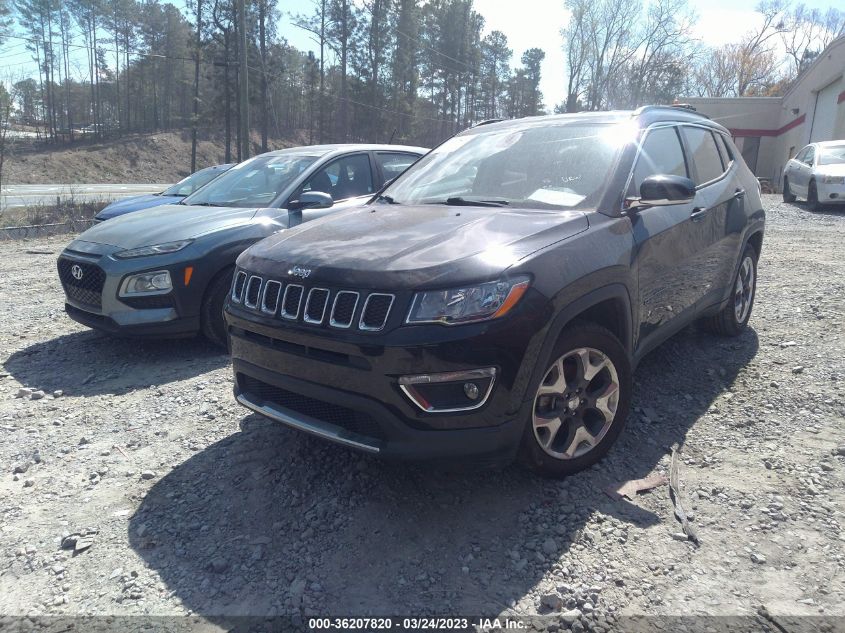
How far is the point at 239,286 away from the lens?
3.34 metres

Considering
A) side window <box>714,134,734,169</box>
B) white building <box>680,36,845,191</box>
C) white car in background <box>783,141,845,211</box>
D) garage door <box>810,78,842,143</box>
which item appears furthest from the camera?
white building <box>680,36,845,191</box>

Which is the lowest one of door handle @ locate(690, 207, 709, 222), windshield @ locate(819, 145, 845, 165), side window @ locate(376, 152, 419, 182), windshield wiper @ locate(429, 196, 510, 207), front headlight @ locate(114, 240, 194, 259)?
front headlight @ locate(114, 240, 194, 259)

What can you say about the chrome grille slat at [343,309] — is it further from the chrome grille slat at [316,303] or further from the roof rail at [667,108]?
the roof rail at [667,108]

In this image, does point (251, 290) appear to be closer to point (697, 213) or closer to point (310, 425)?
point (310, 425)

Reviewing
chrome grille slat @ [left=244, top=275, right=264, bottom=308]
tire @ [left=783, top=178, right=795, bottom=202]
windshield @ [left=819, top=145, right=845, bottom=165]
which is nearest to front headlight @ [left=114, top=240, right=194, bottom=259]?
chrome grille slat @ [left=244, top=275, right=264, bottom=308]

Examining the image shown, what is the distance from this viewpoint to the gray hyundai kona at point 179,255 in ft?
16.3

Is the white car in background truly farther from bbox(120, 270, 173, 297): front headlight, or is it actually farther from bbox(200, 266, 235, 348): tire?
bbox(120, 270, 173, 297): front headlight

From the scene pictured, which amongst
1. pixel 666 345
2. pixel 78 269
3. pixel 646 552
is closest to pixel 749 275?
pixel 666 345

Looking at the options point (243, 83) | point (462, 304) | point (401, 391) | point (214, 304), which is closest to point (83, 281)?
point (214, 304)

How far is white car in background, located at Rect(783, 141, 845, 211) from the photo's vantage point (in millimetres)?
14125

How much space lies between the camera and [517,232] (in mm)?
3018

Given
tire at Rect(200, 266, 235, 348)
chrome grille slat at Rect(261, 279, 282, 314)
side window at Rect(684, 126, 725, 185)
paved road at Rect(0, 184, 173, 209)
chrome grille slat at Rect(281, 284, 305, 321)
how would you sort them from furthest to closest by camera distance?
1. paved road at Rect(0, 184, 173, 209)
2. tire at Rect(200, 266, 235, 348)
3. side window at Rect(684, 126, 725, 185)
4. chrome grille slat at Rect(261, 279, 282, 314)
5. chrome grille slat at Rect(281, 284, 305, 321)

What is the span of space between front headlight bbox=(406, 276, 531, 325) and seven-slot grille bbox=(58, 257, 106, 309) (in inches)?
135

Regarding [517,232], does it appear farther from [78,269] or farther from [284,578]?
[78,269]
